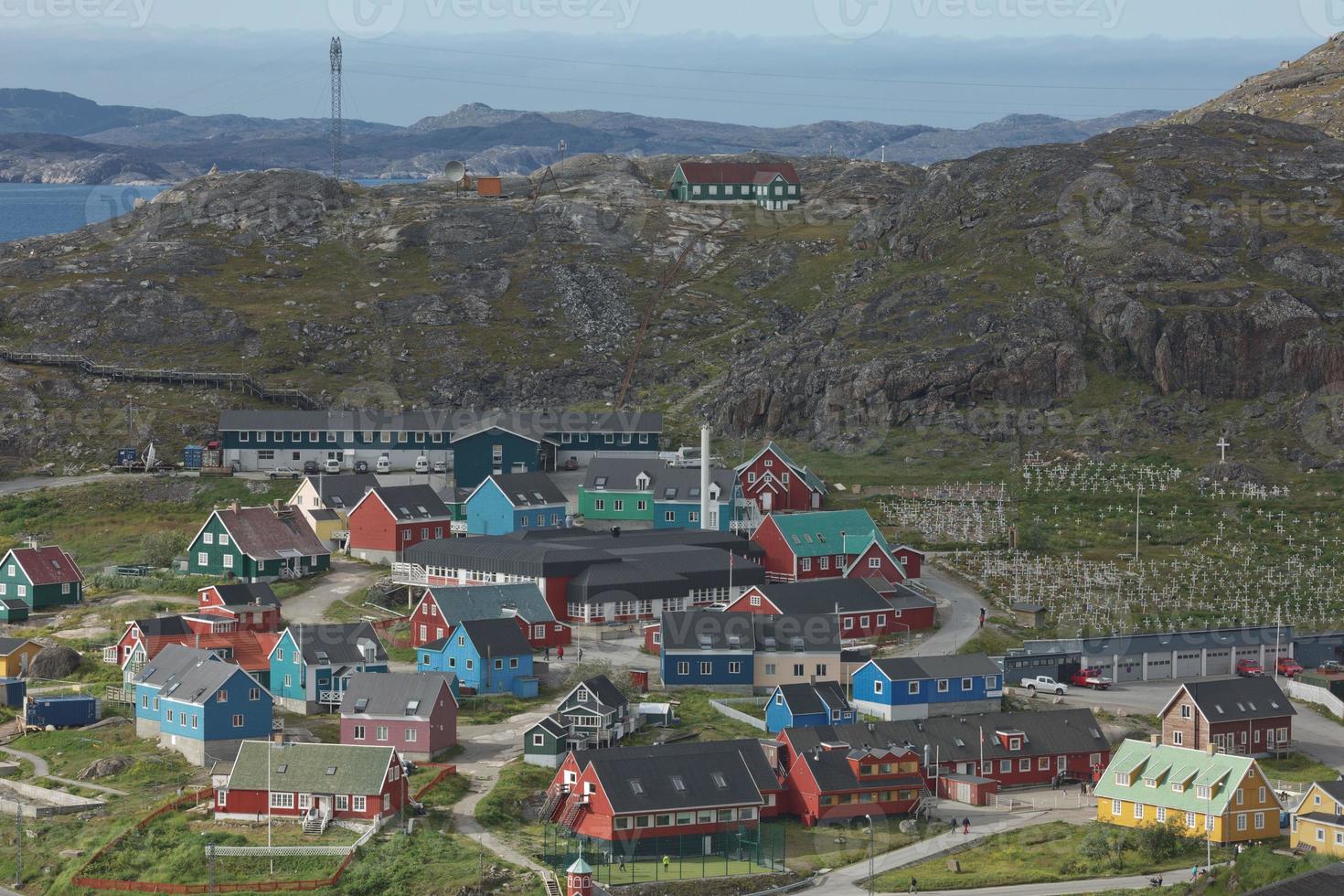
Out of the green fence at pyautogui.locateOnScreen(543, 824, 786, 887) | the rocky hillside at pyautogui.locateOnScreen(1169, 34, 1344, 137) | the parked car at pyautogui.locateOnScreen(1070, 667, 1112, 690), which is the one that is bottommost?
the green fence at pyautogui.locateOnScreen(543, 824, 786, 887)

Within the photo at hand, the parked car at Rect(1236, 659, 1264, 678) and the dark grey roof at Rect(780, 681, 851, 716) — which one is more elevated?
the dark grey roof at Rect(780, 681, 851, 716)

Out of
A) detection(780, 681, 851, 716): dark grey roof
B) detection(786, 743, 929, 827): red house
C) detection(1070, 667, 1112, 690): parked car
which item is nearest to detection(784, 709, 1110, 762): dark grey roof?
detection(786, 743, 929, 827): red house

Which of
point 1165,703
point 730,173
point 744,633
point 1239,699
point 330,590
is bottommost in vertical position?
point 1165,703

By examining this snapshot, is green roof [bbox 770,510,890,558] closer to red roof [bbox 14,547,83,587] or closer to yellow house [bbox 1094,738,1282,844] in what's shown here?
yellow house [bbox 1094,738,1282,844]

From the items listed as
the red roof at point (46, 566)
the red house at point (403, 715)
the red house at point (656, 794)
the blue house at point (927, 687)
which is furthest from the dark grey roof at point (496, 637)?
the red roof at point (46, 566)

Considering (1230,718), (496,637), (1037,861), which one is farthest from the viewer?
(496,637)

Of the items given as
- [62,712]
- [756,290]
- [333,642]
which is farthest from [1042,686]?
[756,290]

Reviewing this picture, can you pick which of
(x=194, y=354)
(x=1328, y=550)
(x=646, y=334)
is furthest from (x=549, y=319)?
(x=1328, y=550)

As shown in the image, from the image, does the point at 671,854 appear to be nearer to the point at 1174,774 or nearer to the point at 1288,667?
the point at 1174,774
